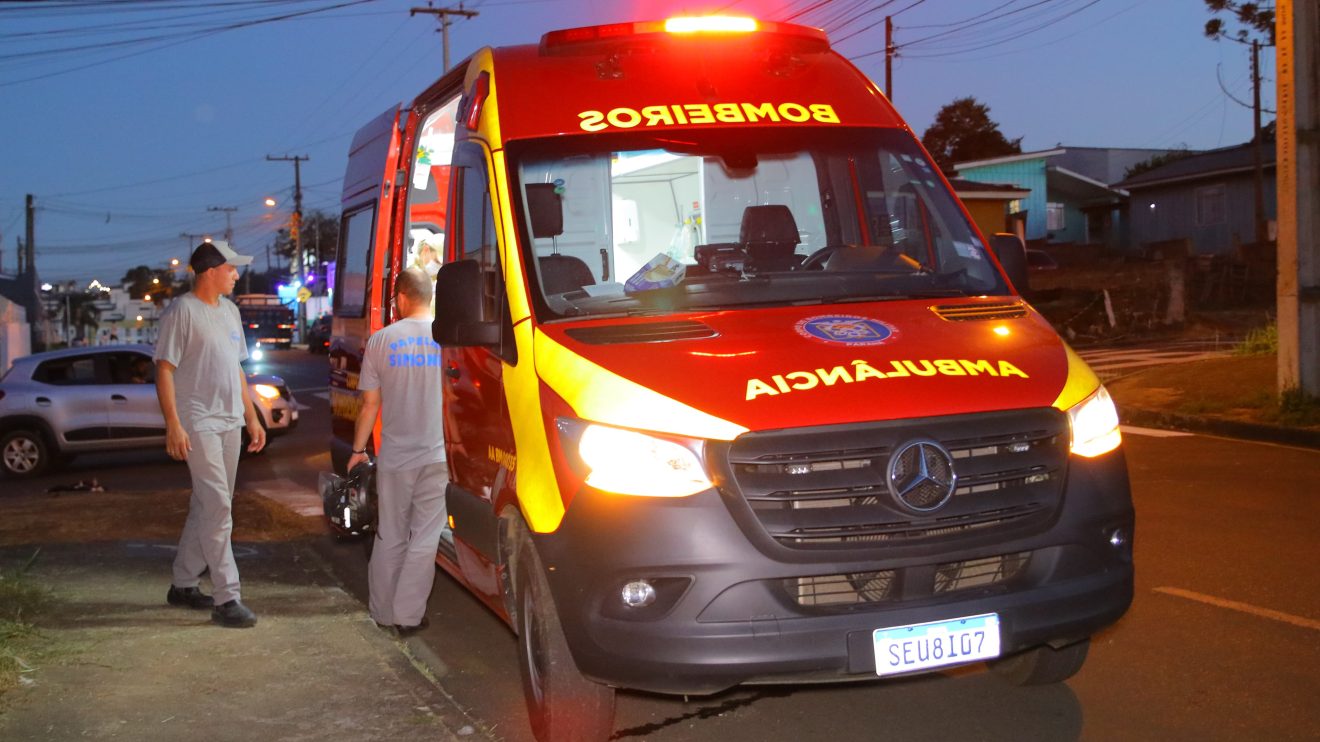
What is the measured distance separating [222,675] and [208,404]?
148 cm

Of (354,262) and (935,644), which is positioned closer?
(935,644)

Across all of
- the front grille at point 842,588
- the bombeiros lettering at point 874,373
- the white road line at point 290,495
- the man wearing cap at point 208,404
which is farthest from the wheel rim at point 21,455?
the front grille at point 842,588

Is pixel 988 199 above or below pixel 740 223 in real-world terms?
above

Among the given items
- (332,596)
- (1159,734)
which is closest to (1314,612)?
(1159,734)

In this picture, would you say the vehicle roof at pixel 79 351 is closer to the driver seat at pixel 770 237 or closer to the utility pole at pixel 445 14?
the driver seat at pixel 770 237

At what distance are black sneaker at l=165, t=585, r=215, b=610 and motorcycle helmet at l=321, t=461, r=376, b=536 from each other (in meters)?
0.88

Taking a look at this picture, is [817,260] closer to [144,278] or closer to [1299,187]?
[1299,187]

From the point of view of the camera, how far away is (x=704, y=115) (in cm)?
584

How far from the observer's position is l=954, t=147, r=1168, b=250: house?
181ft

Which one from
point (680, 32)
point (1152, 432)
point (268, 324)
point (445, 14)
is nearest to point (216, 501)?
point (680, 32)

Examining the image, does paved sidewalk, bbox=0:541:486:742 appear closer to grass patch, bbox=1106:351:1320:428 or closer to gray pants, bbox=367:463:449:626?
gray pants, bbox=367:463:449:626

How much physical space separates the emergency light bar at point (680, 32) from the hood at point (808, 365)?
5.41 feet

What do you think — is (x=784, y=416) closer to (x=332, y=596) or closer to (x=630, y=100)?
(x=630, y=100)

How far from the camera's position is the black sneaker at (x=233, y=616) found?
6.86 meters
